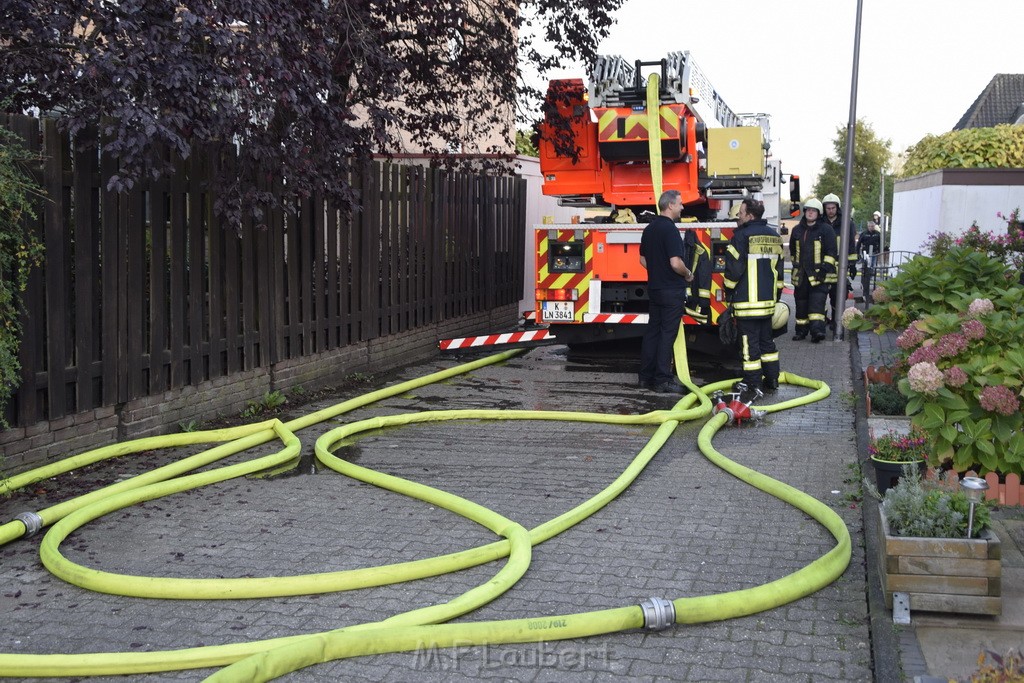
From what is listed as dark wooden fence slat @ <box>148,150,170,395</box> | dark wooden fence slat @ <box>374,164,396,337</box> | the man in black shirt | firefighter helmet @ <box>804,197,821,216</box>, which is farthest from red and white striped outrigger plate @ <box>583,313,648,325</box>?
dark wooden fence slat @ <box>148,150,170,395</box>

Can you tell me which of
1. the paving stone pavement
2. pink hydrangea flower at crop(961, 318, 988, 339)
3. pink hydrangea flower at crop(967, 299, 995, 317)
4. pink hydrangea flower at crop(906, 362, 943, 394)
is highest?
pink hydrangea flower at crop(967, 299, 995, 317)

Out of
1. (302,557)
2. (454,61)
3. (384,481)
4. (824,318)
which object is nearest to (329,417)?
(384,481)

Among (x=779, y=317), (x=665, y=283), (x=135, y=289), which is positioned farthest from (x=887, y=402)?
(x=135, y=289)

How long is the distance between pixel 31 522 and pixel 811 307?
1075cm

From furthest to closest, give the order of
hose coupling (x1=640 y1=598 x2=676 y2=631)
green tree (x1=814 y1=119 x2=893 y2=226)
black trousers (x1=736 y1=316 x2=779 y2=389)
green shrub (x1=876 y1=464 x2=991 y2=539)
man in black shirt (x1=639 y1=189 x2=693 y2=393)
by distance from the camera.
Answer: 1. green tree (x1=814 y1=119 x2=893 y2=226)
2. man in black shirt (x1=639 y1=189 x2=693 y2=393)
3. black trousers (x1=736 y1=316 x2=779 y2=389)
4. green shrub (x1=876 y1=464 x2=991 y2=539)
5. hose coupling (x1=640 y1=598 x2=676 y2=631)

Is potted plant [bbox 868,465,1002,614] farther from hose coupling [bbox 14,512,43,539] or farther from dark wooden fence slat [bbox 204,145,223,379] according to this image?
dark wooden fence slat [bbox 204,145,223,379]

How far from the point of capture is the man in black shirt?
966 centimetres

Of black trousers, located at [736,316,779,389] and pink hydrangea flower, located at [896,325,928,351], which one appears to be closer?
pink hydrangea flower, located at [896,325,928,351]

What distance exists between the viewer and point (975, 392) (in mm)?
5414

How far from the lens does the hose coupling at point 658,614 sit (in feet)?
12.9

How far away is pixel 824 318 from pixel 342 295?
669 cm

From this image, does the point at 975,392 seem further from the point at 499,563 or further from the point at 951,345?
the point at 499,563

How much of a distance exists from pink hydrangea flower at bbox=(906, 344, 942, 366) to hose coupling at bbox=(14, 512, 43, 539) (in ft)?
14.9

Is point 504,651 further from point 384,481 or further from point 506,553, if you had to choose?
point 384,481
